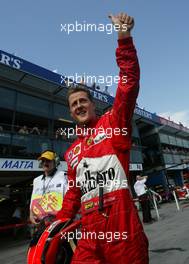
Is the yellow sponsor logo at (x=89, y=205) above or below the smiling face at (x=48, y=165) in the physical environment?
below

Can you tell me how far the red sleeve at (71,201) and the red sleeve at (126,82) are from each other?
715 mm

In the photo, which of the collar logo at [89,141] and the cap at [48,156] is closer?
the collar logo at [89,141]

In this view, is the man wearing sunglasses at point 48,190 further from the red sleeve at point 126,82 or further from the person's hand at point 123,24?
the person's hand at point 123,24

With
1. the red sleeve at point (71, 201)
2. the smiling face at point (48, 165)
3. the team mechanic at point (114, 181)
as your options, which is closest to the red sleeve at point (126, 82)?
the team mechanic at point (114, 181)

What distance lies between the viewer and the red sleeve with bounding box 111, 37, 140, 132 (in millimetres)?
1768

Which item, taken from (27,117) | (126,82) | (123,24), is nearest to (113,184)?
(126,82)

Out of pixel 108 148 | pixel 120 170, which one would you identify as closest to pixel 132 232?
pixel 120 170

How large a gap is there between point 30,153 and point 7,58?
496cm

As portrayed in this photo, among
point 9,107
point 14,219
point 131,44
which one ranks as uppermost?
point 9,107

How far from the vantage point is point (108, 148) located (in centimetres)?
184

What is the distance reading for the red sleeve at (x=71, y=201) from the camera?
2209 mm

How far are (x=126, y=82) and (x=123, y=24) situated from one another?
0.43 m

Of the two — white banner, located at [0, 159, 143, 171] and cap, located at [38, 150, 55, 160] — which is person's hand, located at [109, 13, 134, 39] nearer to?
cap, located at [38, 150, 55, 160]

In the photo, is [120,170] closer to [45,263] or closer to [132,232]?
[132,232]
